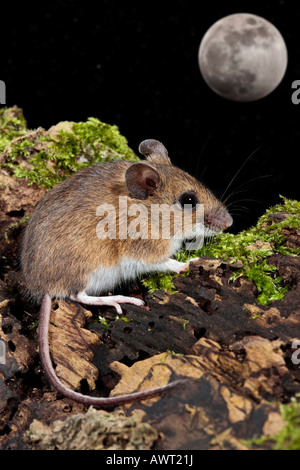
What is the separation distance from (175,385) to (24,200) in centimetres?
278

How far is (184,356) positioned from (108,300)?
96cm

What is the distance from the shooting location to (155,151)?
466cm

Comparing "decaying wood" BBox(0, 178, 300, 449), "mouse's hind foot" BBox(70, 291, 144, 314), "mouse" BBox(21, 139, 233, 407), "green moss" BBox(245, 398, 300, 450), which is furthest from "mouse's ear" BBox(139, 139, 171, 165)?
"green moss" BBox(245, 398, 300, 450)

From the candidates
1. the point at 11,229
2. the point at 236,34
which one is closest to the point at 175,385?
the point at 11,229

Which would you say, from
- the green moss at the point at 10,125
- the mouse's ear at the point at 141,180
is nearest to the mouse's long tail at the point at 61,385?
the mouse's ear at the point at 141,180

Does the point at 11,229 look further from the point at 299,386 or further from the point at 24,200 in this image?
the point at 299,386

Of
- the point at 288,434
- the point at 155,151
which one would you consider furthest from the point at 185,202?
the point at 288,434

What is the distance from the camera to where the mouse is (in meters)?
3.90

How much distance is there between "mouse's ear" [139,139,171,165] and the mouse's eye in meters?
0.54

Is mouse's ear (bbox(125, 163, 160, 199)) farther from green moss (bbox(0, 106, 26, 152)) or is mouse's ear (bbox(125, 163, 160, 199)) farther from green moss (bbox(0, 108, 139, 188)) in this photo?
green moss (bbox(0, 106, 26, 152))

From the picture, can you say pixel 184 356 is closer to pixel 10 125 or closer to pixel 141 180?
pixel 141 180

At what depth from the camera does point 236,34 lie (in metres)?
7.67

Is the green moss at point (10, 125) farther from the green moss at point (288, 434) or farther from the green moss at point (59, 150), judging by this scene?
the green moss at point (288, 434)

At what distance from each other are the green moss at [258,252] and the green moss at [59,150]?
164 centimetres
